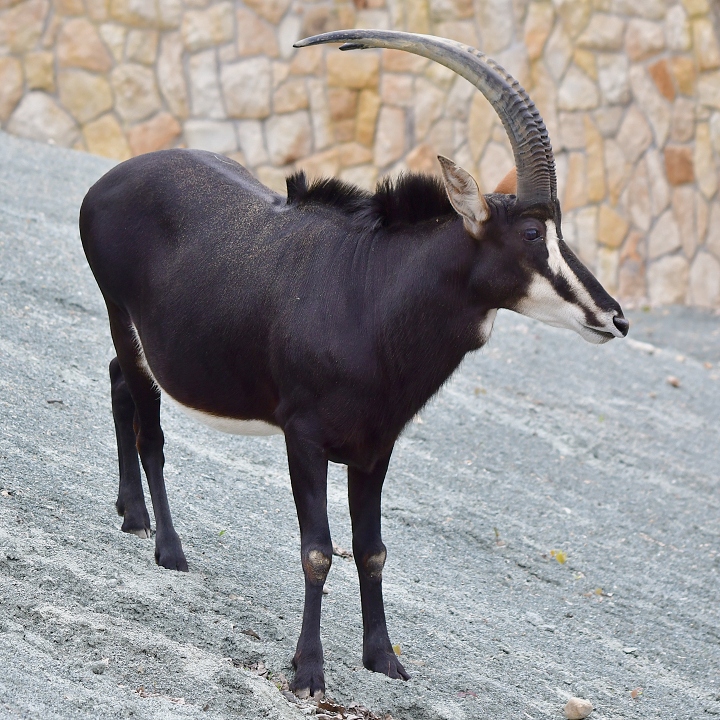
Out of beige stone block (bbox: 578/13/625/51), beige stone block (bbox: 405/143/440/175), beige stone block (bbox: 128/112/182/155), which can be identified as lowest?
beige stone block (bbox: 405/143/440/175)

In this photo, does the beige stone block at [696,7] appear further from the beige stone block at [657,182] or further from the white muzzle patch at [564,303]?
the white muzzle patch at [564,303]

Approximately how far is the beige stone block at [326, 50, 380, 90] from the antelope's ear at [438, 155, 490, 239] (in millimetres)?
10125

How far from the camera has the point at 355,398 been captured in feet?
13.4

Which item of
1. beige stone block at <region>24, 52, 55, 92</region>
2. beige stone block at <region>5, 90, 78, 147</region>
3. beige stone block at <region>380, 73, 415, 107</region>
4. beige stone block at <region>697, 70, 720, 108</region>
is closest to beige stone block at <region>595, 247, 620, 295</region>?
beige stone block at <region>697, 70, 720, 108</region>

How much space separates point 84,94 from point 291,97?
8.29 feet

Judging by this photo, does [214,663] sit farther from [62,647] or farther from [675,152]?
[675,152]

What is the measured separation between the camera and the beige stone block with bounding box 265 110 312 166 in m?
13.9

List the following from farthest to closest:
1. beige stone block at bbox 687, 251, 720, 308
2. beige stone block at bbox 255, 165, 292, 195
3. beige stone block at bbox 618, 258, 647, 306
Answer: beige stone block at bbox 255, 165, 292, 195 < beige stone block at bbox 618, 258, 647, 306 < beige stone block at bbox 687, 251, 720, 308

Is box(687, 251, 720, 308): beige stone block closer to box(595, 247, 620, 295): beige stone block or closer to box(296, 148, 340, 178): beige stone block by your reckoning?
box(595, 247, 620, 295): beige stone block

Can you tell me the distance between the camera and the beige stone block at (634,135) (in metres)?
13.3

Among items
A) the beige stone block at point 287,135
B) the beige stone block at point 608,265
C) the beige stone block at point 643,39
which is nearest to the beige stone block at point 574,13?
the beige stone block at point 643,39

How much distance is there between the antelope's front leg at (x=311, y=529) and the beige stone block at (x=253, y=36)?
413 inches

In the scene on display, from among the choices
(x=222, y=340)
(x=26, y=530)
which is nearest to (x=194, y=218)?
(x=222, y=340)

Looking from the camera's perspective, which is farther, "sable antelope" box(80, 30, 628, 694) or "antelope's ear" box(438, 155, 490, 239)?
"sable antelope" box(80, 30, 628, 694)
